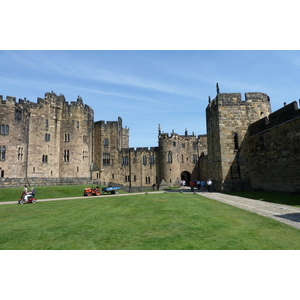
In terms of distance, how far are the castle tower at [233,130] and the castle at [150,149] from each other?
97mm

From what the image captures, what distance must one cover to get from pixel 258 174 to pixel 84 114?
3278 centimetres

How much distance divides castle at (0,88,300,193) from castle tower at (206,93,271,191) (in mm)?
97

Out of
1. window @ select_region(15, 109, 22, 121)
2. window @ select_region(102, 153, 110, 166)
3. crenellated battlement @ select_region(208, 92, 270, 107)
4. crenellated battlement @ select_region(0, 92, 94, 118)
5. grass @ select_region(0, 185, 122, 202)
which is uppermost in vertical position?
crenellated battlement @ select_region(0, 92, 94, 118)

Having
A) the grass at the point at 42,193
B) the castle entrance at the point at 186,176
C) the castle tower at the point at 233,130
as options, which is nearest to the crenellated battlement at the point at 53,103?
the grass at the point at 42,193

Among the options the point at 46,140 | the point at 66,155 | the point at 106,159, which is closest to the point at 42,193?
the point at 46,140

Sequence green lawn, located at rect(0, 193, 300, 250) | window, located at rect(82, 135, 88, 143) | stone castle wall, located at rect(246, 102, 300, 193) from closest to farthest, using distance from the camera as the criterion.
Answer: green lawn, located at rect(0, 193, 300, 250) → stone castle wall, located at rect(246, 102, 300, 193) → window, located at rect(82, 135, 88, 143)

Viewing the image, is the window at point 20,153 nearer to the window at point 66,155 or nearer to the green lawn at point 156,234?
the window at point 66,155

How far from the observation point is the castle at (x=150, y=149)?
1891 centimetres

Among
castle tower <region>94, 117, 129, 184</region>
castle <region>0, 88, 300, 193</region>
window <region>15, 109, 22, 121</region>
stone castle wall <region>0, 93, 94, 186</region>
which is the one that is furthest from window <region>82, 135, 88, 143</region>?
window <region>15, 109, 22, 121</region>

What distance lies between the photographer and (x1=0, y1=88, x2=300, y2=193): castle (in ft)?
62.0

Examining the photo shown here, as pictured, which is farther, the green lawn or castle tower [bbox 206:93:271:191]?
castle tower [bbox 206:93:271:191]

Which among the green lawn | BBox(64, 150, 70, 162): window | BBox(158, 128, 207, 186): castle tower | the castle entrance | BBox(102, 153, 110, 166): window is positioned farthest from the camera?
the castle entrance

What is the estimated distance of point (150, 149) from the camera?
50.2m

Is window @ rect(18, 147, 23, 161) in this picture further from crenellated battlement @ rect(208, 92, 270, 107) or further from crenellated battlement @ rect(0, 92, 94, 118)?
crenellated battlement @ rect(208, 92, 270, 107)
